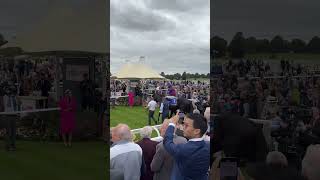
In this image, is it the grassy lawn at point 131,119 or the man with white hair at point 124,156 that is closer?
the man with white hair at point 124,156

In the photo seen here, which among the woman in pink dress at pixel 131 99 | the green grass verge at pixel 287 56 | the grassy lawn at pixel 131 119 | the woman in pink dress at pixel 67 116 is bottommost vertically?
the grassy lawn at pixel 131 119

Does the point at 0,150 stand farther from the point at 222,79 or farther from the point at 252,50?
the point at 252,50

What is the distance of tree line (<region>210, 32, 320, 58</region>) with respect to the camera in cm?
296

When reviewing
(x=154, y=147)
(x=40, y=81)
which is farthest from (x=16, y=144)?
(x=154, y=147)

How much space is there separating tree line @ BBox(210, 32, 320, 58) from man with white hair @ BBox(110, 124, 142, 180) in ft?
3.07

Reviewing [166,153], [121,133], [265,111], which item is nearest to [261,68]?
[265,111]

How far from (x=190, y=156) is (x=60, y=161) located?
3.07 feet

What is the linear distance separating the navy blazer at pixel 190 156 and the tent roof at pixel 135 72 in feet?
54.5

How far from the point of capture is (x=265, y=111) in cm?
305

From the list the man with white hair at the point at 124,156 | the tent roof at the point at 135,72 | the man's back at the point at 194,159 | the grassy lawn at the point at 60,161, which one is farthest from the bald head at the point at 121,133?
the tent roof at the point at 135,72

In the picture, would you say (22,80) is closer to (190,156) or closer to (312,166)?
(190,156)

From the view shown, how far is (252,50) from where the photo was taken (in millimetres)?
3025

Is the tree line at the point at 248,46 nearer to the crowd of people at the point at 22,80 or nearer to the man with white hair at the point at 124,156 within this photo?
the man with white hair at the point at 124,156

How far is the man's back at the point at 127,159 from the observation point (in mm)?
3361
